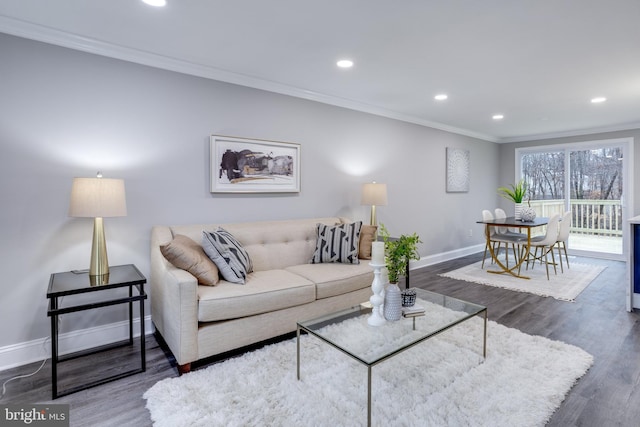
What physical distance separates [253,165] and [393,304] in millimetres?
2060

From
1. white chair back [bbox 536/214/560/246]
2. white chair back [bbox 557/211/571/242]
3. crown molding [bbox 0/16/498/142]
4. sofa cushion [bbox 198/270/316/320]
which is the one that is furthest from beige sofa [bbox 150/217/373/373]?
white chair back [bbox 557/211/571/242]

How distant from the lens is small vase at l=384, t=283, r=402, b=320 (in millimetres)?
2086

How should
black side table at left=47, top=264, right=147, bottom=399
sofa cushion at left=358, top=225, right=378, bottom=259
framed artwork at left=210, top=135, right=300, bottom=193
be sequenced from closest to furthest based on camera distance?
black side table at left=47, top=264, right=147, bottom=399 → framed artwork at left=210, top=135, right=300, bottom=193 → sofa cushion at left=358, top=225, right=378, bottom=259

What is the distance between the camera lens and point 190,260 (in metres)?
2.34

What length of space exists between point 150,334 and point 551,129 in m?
7.06

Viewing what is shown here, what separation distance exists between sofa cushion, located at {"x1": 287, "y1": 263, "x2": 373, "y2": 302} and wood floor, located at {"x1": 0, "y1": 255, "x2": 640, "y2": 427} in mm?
1212

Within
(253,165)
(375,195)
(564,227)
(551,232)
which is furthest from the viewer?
(564,227)

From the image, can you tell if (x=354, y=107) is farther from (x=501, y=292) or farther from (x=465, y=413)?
(x=465, y=413)

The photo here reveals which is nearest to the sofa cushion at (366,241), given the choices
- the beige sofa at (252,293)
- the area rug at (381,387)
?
the beige sofa at (252,293)

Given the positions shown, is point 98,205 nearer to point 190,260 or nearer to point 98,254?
point 98,254

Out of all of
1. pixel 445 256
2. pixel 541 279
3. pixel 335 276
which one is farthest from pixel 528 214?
pixel 335 276

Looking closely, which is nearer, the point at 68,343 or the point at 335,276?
the point at 68,343

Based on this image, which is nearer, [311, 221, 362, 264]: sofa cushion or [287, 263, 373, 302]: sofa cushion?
[287, 263, 373, 302]: sofa cushion

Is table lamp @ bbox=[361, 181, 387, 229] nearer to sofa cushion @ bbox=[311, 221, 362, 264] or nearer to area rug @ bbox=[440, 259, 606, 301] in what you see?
sofa cushion @ bbox=[311, 221, 362, 264]
